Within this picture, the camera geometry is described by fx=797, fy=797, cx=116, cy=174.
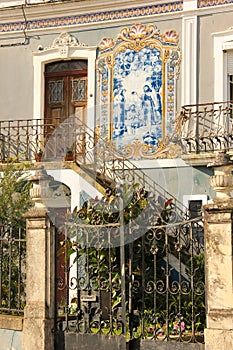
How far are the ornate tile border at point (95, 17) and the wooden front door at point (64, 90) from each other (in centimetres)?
85

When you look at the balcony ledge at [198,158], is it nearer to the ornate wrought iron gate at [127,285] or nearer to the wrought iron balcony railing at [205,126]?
the wrought iron balcony railing at [205,126]

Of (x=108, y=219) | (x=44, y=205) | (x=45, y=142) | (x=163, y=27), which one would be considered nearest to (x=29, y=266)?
(x=44, y=205)

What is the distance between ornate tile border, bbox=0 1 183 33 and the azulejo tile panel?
0.31 metres

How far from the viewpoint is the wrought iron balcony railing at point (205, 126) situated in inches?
601

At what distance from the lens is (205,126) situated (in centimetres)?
1554

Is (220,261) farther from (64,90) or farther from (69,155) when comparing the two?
(64,90)

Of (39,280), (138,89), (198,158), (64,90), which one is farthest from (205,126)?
(39,280)

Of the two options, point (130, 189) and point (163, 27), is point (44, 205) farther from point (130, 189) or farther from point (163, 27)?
point (163, 27)

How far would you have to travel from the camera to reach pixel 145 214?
11.6m

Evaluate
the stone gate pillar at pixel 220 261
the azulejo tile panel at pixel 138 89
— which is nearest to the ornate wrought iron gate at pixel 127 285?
the stone gate pillar at pixel 220 261

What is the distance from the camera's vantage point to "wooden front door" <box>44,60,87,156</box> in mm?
17172

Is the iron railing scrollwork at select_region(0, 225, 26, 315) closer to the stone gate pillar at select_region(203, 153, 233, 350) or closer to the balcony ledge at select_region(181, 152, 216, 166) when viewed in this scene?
the stone gate pillar at select_region(203, 153, 233, 350)

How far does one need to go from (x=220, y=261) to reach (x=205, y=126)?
6533mm

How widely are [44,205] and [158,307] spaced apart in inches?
86.2
